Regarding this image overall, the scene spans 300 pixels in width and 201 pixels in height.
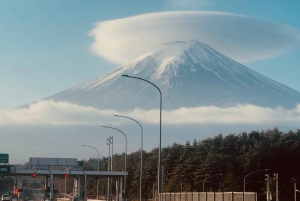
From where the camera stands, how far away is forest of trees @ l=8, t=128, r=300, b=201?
111062mm

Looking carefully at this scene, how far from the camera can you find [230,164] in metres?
118

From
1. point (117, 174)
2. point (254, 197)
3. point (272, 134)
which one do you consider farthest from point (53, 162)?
point (254, 197)

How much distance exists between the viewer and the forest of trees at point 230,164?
111062 mm

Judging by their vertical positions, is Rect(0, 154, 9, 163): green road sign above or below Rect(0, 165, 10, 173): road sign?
above

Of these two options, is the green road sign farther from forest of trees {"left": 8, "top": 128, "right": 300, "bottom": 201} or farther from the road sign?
forest of trees {"left": 8, "top": 128, "right": 300, "bottom": 201}

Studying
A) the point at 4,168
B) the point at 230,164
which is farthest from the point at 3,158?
the point at 230,164

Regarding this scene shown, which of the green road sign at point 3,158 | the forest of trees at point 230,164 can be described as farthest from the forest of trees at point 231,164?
the green road sign at point 3,158

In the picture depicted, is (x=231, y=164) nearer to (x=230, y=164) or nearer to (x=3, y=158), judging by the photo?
(x=230, y=164)

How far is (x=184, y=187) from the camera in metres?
118

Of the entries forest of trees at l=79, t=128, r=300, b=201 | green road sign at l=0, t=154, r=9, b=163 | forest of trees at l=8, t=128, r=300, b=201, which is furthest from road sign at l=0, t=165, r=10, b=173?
forest of trees at l=79, t=128, r=300, b=201

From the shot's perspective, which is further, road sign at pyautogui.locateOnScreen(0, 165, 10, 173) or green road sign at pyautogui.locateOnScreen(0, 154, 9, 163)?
green road sign at pyautogui.locateOnScreen(0, 154, 9, 163)

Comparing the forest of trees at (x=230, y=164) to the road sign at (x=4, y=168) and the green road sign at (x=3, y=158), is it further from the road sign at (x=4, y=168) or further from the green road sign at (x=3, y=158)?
the green road sign at (x=3, y=158)

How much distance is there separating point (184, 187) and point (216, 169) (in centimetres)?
763

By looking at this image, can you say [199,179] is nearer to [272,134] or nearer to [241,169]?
[241,169]
